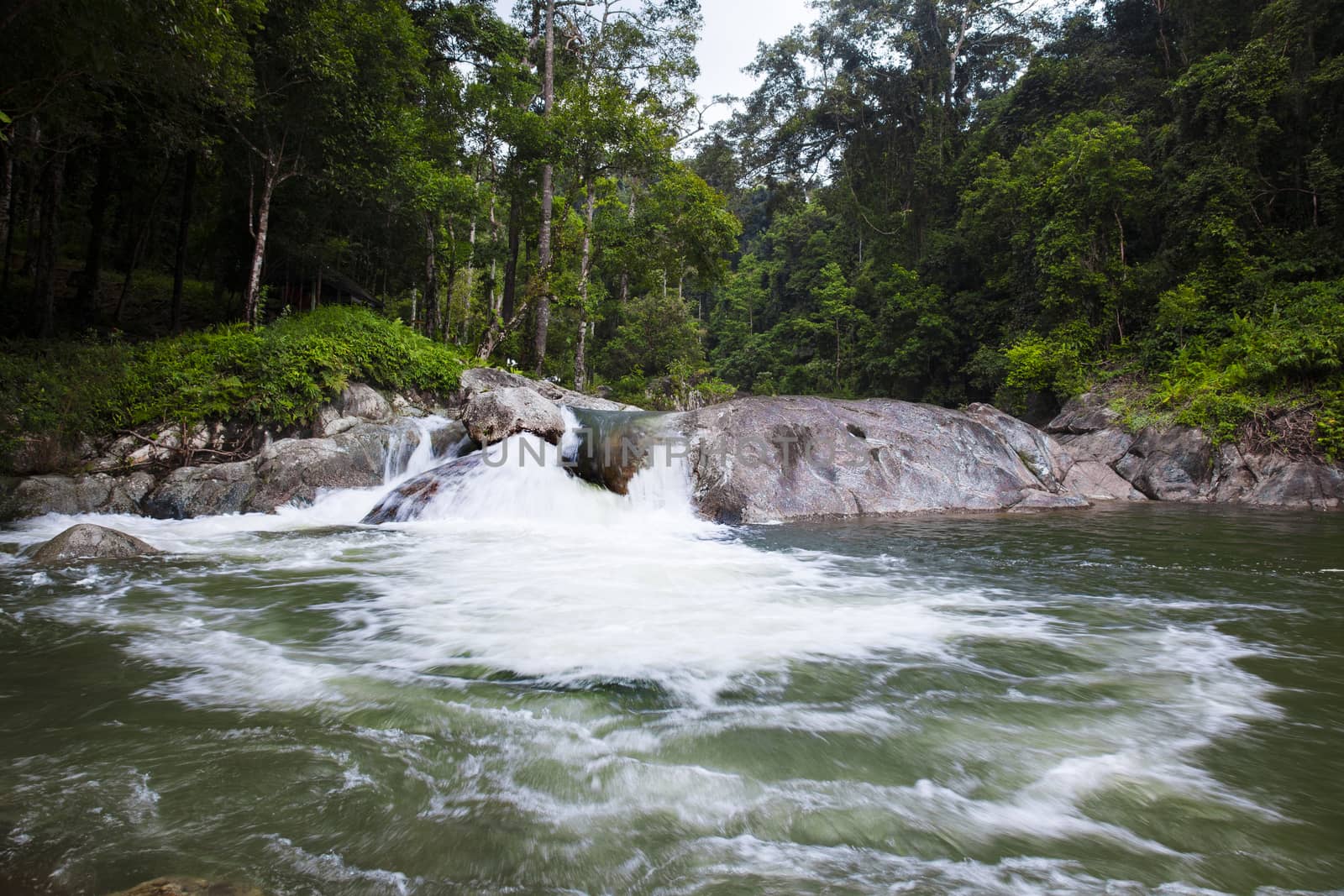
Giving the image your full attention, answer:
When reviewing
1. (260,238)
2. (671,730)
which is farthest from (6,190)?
(671,730)

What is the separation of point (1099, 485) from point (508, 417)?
10986 mm

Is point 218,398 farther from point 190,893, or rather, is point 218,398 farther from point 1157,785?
point 1157,785

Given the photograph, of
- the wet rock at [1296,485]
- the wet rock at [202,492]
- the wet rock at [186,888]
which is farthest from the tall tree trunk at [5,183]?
the wet rock at [1296,485]

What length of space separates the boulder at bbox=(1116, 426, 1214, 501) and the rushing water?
661 cm

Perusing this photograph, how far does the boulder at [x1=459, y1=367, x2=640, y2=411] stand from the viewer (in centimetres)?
1209

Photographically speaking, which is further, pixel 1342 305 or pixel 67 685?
pixel 1342 305

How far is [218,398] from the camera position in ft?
30.1

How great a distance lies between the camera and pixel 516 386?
39.3 ft

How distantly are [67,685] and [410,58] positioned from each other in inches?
516

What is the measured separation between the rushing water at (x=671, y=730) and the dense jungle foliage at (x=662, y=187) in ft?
23.9

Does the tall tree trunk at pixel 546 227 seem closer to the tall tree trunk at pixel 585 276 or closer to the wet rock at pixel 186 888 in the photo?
the tall tree trunk at pixel 585 276

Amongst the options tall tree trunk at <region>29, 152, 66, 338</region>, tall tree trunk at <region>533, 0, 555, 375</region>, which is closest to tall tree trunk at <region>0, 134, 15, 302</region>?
tall tree trunk at <region>29, 152, 66, 338</region>

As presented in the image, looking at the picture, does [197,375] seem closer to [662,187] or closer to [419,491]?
[419,491]

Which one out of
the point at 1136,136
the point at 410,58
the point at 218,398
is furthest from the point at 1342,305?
the point at 218,398
